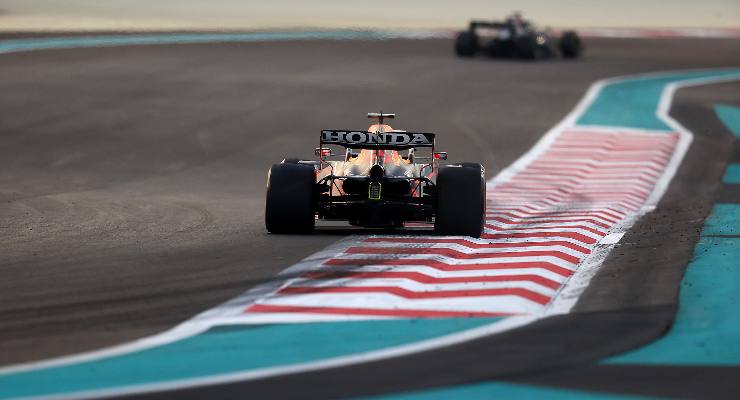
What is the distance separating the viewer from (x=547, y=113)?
1337 inches

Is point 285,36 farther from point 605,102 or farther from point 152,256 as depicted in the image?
point 152,256

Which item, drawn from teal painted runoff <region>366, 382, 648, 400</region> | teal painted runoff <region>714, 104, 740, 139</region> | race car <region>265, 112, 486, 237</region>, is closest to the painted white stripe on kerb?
race car <region>265, 112, 486, 237</region>

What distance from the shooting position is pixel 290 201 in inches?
666

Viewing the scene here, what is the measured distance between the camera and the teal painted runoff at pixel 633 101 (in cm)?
3234

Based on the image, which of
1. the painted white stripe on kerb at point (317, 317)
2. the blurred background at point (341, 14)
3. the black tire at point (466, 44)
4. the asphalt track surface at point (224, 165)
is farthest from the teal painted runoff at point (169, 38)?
the painted white stripe on kerb at point (317, 317)

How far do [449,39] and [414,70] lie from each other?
1548 centimetres

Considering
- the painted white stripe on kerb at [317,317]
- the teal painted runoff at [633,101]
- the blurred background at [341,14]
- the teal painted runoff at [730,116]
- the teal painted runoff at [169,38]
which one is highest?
the blurred background at [341,14]

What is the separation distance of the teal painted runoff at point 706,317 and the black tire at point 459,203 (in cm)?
264

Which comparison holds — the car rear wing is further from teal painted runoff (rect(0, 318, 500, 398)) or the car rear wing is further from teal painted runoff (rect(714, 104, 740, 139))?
teal painted runoff (rect(714, 104, 740, 139))

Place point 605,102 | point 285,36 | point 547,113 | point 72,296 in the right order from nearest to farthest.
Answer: point 72,296 < point 547,113 < point 605,102 < point 285,36

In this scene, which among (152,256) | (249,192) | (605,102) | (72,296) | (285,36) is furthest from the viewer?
(285,36)

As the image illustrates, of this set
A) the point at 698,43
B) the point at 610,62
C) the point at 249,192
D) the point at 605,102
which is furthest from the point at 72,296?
the point at 698,43

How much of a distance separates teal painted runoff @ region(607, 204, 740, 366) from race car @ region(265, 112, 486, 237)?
9.26ft

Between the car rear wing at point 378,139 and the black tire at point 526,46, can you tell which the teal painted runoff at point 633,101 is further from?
the car rear wing at point 378,139
